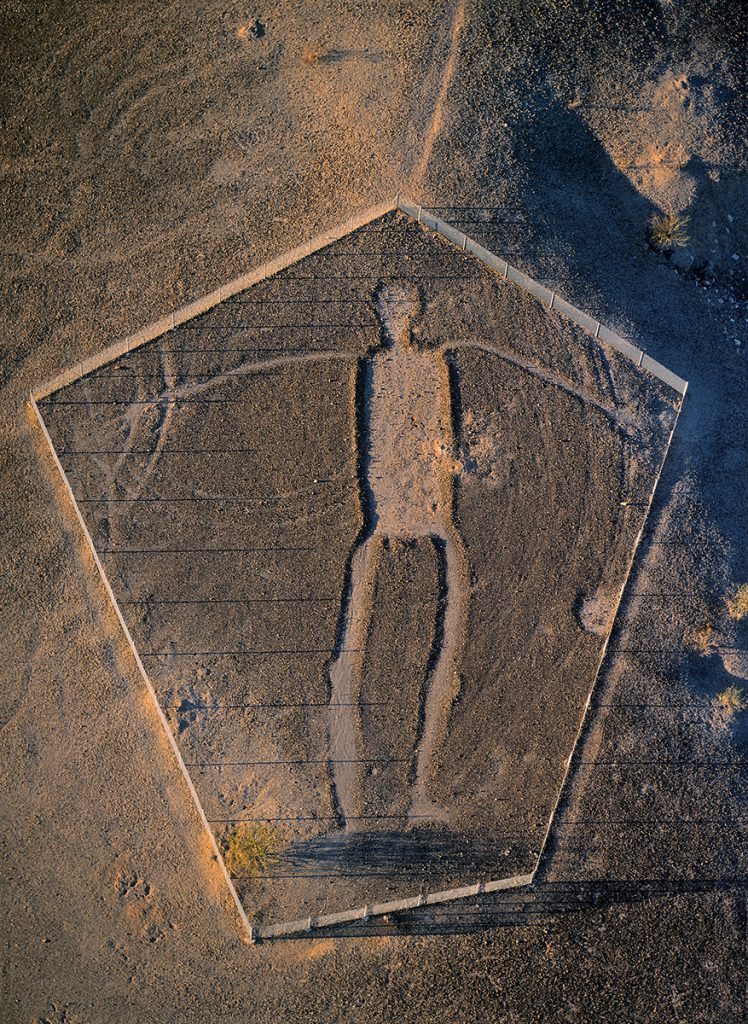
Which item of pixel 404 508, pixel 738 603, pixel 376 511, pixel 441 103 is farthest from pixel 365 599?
pixel 441 103

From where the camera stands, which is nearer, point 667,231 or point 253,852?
point 253,852

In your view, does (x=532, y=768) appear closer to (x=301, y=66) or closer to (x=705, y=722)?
(x=705, y=722)

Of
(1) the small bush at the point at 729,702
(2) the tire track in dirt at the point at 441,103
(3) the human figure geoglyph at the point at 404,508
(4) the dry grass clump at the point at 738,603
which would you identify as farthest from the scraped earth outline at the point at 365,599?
(1) the small bush at the point at 729,702

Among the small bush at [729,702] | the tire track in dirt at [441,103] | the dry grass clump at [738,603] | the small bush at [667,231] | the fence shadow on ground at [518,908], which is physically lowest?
the fence shadow on ground at [518,908]

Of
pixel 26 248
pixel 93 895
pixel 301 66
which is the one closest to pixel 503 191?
pixel 301 66

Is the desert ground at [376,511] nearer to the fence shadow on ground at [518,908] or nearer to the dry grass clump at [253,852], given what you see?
the fence shadow on ground at [518,908]

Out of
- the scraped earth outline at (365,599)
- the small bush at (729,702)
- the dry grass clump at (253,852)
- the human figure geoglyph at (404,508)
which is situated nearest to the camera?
the dry grass clump at (253,852)

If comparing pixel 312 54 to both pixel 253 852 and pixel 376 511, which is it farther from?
pixel 253 852
